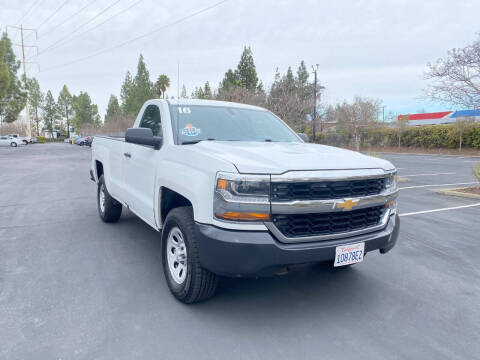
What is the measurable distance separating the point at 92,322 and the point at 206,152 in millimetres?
1717

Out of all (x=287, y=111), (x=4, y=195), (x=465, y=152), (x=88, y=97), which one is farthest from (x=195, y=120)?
(x=88, y=97)

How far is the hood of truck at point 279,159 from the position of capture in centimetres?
283

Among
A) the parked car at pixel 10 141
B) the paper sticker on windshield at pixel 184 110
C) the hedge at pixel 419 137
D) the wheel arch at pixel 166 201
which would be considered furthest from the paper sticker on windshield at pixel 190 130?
the parked car at pixel 10 141

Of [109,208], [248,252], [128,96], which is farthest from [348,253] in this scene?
[128,96]

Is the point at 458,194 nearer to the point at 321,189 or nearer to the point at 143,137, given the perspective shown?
the point at 321,189

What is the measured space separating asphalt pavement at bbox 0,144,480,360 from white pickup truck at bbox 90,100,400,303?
1.41 ft

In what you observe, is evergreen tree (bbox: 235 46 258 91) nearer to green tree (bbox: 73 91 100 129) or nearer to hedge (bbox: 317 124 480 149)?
hedge (bbox: 317 124 480 149)

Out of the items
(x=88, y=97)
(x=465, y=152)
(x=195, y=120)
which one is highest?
(x=88, y=97)

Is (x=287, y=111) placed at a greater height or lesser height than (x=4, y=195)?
greater

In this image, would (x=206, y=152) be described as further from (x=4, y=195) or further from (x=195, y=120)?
(x=4, y=195)

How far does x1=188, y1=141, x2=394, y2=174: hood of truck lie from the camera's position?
2.83m

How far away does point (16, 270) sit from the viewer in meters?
4.12

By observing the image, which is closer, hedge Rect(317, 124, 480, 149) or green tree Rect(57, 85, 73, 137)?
hedge Rect(317, 124, 480, 149)

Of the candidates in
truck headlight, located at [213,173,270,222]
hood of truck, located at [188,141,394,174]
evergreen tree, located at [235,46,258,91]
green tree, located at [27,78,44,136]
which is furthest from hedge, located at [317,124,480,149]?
green tree, located at [27,78,44,136]
